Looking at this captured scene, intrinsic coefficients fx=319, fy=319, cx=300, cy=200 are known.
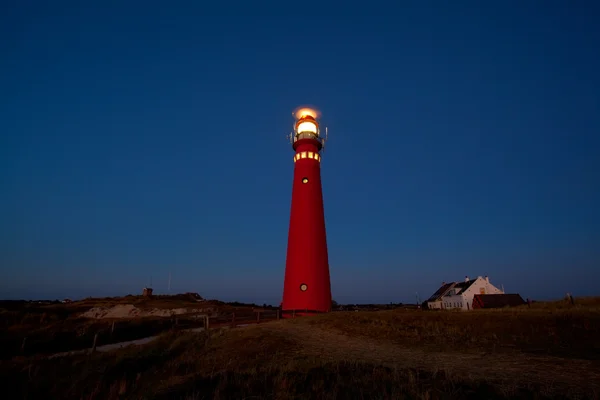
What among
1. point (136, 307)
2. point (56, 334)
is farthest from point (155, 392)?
point (136, 307)

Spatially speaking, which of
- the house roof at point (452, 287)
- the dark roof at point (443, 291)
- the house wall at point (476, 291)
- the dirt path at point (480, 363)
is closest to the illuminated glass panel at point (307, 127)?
the dirt path at point (480, 363)

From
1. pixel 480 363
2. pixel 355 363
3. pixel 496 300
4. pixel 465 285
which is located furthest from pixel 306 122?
pixel 465 285

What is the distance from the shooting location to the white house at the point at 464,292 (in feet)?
163

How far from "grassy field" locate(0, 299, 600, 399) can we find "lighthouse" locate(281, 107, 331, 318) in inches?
176

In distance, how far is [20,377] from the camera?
1311cm

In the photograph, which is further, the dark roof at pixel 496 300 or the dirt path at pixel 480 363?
the dark roof at pixel 496 300

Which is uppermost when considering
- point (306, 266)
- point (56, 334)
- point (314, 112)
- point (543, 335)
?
point (314, 112)

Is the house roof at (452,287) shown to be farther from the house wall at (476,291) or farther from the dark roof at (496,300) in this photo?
the dark roof at (496,300)

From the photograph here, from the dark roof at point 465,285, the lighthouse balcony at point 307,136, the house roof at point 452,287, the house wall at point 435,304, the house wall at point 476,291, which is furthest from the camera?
the house wall at point 435,304

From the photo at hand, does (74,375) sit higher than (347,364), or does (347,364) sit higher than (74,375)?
(347,364)

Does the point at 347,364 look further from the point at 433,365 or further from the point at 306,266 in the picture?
the point at 306,266

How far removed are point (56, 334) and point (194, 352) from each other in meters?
17.5

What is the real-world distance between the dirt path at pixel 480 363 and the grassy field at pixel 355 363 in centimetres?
3

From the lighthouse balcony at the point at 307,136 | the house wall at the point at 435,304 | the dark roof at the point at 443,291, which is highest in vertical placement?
the lighthouse balcony at the point at 307,136
